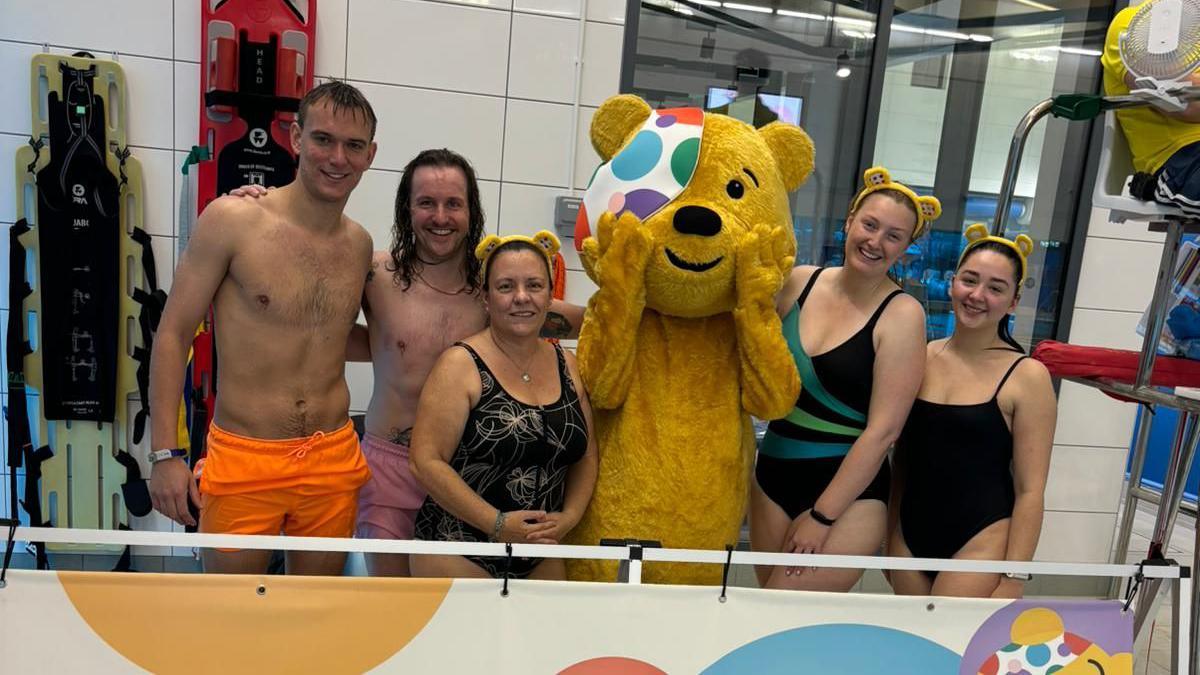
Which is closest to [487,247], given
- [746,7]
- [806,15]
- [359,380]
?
[359,380]

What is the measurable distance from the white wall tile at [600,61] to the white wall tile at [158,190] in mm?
1511

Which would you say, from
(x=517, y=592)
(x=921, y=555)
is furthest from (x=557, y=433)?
(x=921, y=555)

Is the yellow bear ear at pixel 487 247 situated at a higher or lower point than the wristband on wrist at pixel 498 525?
higher

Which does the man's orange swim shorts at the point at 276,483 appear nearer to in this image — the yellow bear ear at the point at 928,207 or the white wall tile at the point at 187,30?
the yellow bear ear at the point at 928,207

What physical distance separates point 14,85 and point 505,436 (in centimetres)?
236

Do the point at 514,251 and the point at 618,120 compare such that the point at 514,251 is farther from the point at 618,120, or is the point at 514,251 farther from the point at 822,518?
the point at 822,518

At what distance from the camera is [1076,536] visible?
3635mm

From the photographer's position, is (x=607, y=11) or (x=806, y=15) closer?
(x=607, y=11)

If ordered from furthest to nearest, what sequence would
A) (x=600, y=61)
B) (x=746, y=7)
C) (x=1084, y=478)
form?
(x=1084, y=478) → (x=746, y=7) → (x=600, y=61)

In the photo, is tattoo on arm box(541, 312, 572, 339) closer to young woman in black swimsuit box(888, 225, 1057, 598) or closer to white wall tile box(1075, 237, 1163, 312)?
young woman in black swimsuit box(888, 225, 1057, 598)

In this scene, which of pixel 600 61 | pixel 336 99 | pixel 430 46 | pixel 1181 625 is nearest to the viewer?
pixel 1181 625

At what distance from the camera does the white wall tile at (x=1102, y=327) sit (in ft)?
11.6

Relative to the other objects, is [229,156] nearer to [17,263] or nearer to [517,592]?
[17,263]

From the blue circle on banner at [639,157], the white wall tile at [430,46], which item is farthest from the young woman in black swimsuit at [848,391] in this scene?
the white wall tile at [430,46]
